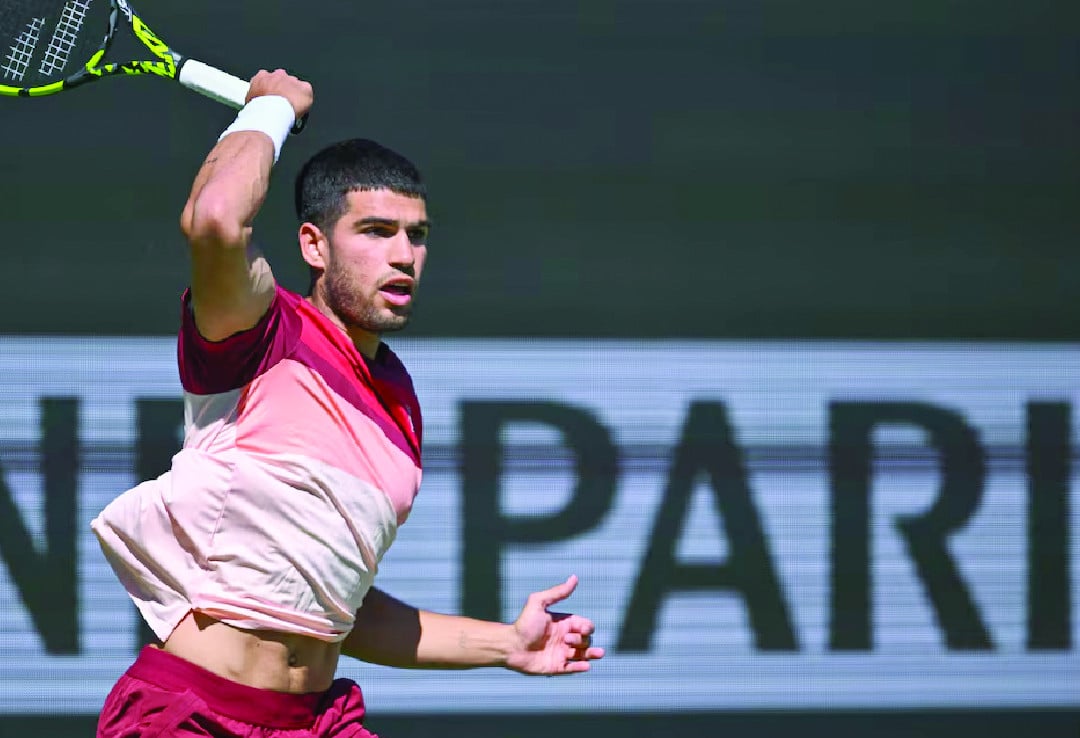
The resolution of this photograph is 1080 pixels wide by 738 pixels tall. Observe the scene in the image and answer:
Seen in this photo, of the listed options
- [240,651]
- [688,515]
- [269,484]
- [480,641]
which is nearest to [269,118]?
[269,484]

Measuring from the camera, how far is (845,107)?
3607mm

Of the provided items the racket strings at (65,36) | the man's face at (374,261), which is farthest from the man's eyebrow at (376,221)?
the racket strings at (65,36)

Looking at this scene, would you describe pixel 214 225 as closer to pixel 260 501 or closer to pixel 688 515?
pixel 260 501

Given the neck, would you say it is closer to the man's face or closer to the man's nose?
the man's face

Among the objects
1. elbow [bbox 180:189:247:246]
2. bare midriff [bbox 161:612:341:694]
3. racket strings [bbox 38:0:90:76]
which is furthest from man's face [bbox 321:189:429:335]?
racket strings [bbox 38:0:90:76]

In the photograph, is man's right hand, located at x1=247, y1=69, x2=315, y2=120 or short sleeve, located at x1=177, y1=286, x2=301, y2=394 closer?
short sleeve, located at x1=177, y1=286, x2=301, y2=394

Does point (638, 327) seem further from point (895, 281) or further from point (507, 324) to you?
point (895, 281)

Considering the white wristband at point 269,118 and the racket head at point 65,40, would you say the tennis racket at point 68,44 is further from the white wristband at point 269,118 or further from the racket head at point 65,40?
the white wristband at point 269,118

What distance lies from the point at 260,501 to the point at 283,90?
585mm

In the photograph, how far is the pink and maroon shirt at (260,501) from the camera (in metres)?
2.10

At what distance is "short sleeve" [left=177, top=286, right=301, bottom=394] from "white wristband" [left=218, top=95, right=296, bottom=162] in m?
0.22

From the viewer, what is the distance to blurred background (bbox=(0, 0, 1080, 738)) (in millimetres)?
3471

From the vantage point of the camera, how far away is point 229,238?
191 cm

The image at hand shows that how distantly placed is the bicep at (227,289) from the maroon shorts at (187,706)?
1.60ft
